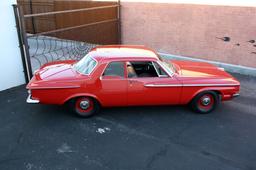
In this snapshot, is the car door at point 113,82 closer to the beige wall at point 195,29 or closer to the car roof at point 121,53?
the car roof at point 121,53

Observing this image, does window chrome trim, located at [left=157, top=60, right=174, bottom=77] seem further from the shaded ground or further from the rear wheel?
the rear wheel

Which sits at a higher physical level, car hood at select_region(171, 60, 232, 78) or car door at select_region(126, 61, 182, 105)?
car hood at select_region(171, 60, 232, 78)

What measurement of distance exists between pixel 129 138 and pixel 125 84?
3.72 ft

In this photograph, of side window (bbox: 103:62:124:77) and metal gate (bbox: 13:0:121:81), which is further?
metal gate (bbox: 13:0:121:81)

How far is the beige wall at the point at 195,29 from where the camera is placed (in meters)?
8.25

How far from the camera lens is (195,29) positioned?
29.6 ft

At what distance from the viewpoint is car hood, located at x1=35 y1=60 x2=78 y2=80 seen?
5.71m

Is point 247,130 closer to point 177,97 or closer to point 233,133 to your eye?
point 233,133

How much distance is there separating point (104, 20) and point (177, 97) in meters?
5.85

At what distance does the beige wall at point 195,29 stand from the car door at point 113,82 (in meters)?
A: 4.33

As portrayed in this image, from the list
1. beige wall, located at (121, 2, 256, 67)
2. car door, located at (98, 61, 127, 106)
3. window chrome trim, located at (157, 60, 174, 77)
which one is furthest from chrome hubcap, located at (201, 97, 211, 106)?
beige wall, located at (121, 2, 256, 67)

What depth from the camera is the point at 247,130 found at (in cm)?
550

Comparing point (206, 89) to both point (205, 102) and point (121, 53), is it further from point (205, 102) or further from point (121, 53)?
point (121, 53)

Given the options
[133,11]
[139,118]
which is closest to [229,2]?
[133,11]
